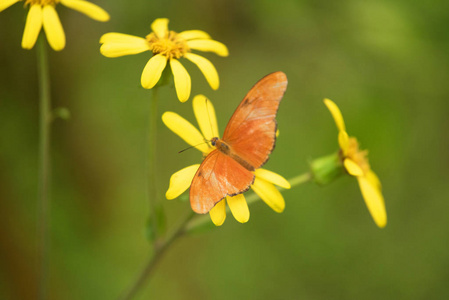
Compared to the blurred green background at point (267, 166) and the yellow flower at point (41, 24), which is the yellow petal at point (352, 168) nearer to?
the blurred green background at point (267, 166)

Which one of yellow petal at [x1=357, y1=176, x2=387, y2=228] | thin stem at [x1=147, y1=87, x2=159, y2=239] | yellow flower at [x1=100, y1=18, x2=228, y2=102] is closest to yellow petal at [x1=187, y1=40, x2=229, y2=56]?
yellow flower at [x1=100, y1=18, x2=228, y2=102]

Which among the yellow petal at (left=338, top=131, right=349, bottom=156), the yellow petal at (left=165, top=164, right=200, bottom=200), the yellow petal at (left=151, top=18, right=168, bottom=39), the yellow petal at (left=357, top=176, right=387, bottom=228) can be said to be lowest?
the yellow petal at (left=357, top=176, right=387, bottom=228)

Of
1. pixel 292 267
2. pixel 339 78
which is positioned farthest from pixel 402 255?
pixel 339 78

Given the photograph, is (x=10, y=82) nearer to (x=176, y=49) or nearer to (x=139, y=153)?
(x=139, y=153)

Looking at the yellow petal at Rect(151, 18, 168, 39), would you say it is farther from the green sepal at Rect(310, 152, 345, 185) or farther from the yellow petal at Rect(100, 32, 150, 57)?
the green sepal at Rect(310, 152, 345, 185)

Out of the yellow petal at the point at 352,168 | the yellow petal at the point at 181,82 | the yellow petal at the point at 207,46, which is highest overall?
the yellow petal at the point at 207,46

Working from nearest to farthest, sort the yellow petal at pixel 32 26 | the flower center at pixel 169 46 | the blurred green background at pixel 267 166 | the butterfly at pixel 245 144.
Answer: the butterfly at pixel 245 144 → the yellow petal at pixel 32 26 → the flower center at pixel 169 46 → the blurred green background at pixel 267 166

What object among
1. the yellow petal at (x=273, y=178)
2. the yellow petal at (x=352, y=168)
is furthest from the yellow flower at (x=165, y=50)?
the yellow petal at (x=352, y=168)
